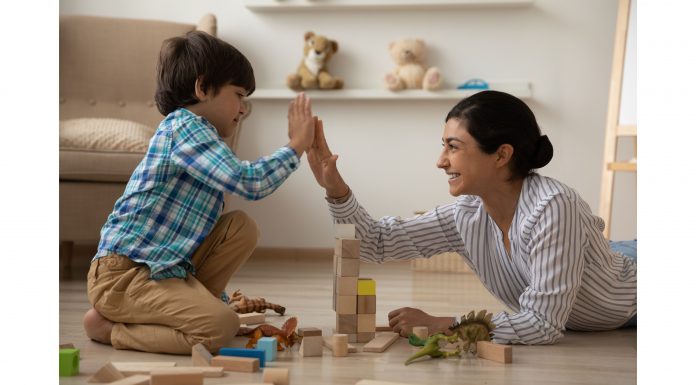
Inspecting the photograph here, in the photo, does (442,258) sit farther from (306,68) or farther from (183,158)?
(183,158)

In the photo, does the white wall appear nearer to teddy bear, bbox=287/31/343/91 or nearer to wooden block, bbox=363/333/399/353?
teddy bear, bbox=287/31/343/91

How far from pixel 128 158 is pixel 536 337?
148 centimetres

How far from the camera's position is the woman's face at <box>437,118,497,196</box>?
1569 mm

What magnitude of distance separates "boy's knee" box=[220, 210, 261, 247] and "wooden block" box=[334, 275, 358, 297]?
0.22 m

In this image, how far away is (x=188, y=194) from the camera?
150 centimetres

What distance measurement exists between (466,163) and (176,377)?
2.43 feet

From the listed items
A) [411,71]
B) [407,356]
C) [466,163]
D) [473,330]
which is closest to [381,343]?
[407,356]

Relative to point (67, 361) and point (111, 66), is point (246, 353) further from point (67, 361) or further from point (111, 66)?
point (111, 66)

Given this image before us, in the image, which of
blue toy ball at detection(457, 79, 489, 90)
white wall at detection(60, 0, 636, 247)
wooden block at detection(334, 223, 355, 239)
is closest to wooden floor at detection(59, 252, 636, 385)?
wooden block at detection(334, 223, 355, 239)

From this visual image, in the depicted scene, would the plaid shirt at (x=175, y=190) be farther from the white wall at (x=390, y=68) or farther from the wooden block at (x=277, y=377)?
the white wall at (x=390, y=68)

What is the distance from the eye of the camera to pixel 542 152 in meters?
1.58

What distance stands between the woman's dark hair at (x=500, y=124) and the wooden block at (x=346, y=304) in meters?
0.40
